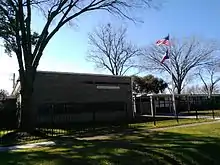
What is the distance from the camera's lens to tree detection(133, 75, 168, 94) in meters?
62.9

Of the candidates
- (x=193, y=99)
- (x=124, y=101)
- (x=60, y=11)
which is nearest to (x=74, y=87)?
(x=124, y=101)

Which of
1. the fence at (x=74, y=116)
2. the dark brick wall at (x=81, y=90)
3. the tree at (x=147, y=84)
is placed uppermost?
the tree at (x=147, y=84)

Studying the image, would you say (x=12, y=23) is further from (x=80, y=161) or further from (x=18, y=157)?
(x=80, y=161)

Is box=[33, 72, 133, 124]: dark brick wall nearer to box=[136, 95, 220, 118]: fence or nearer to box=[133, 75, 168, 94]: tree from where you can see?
box=[136, 95, 220, 118]: fence

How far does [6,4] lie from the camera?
1981 centimetres

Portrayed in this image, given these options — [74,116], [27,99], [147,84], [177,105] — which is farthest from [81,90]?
[147,84]

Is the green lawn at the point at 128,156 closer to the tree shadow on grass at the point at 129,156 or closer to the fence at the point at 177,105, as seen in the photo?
the tree shadow on grass at the point at 129,156

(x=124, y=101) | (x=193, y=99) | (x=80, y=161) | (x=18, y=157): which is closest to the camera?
(x=80, y=161)

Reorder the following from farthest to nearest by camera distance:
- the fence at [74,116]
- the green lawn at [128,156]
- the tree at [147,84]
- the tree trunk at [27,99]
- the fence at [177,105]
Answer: the tree at [147,84]
the fence at [177,105]
the fence at [74,116]
the tree trunk at [27,99]
the green lawn at [128,156]

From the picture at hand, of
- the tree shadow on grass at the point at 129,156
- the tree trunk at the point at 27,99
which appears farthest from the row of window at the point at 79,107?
the tree shadow on grass at the point at 129,156

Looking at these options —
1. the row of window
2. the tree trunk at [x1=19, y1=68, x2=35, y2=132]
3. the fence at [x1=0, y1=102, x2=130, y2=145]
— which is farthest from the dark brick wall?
the tree trunk at [x1=19, y1=68, x2=35, y2=132]

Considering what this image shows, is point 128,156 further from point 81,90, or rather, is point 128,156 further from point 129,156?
point 81,90

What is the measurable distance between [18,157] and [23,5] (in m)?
11.3

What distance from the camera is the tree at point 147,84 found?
62.9 m
